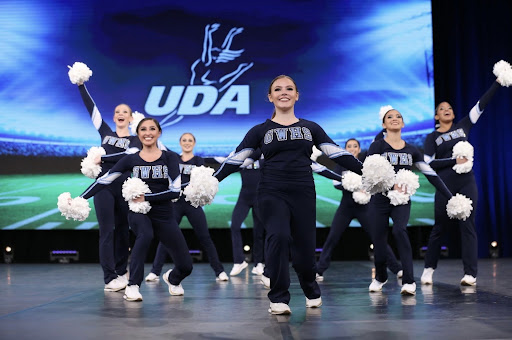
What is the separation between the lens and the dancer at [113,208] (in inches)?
245

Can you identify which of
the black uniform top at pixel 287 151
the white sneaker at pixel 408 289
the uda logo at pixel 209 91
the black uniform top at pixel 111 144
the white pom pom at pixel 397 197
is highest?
the uda logo at pixel 209 91

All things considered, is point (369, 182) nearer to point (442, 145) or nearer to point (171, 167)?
point (171, 167)

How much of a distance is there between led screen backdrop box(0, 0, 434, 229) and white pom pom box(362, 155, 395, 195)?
5.23 meters

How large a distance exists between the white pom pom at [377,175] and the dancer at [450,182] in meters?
2.27

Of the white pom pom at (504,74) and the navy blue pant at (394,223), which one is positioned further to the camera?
the white pom pom at (504,74)

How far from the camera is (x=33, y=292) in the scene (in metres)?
6.27

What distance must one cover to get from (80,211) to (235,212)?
3369 millimetres

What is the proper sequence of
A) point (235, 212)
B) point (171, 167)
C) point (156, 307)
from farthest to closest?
point (235, 212)
point (171, 167)
point (156, 307)

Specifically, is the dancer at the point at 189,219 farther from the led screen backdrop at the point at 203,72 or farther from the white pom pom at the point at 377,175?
the white pom pom at the point at 377,175

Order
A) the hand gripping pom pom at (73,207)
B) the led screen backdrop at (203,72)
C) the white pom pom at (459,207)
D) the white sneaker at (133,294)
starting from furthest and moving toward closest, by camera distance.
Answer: the led screen backdrop at (203,72) → the white pom pom at (459,207) → the white sneaker at (133,294) → the hand gripping pom pom at (73,207)

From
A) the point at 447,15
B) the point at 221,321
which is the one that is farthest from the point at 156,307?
the point at 447,15

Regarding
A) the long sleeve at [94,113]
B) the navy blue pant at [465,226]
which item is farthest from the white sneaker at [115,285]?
the navy blue pant at [465,226]

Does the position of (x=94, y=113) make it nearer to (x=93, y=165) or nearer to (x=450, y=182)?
(x=93, y=165)

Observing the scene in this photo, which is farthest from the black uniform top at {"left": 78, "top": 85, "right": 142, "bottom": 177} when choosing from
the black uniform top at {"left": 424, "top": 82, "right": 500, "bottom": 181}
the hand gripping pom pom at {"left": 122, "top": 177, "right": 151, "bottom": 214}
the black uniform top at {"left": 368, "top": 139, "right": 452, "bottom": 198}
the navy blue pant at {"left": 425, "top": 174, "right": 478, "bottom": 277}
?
the navy blue pant at {"left": 425, "top": 174, "right": 478, "bottom": 277}
